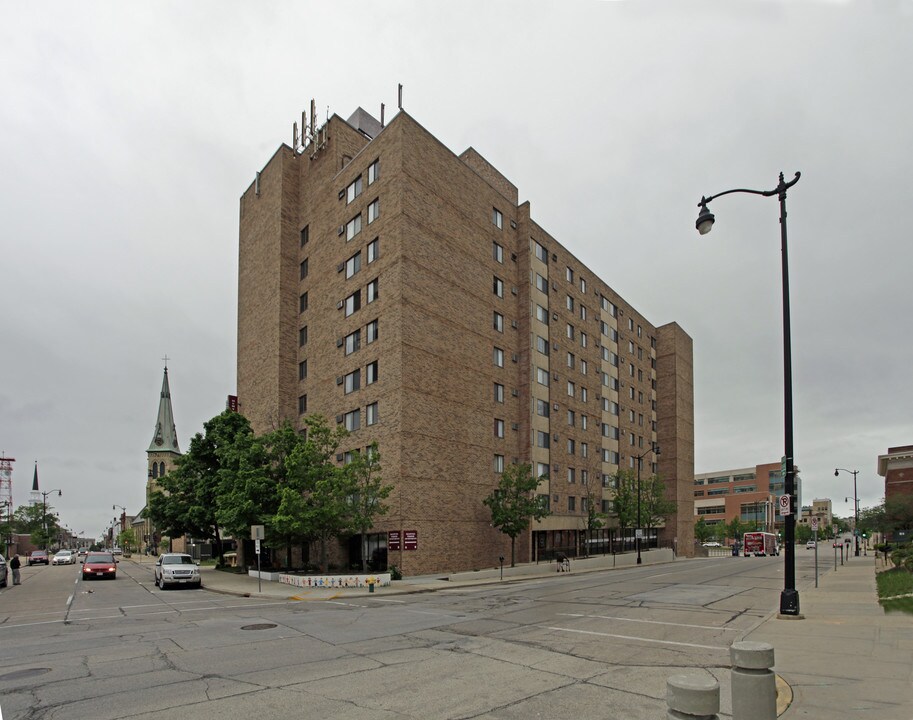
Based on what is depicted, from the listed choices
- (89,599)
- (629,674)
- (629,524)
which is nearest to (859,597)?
(629,674)

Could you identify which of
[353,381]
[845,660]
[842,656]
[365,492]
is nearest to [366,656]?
[845,660]

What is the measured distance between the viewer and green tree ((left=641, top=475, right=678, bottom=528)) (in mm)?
58000

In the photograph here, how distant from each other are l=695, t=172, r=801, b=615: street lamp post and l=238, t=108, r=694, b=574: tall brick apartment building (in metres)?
20.7

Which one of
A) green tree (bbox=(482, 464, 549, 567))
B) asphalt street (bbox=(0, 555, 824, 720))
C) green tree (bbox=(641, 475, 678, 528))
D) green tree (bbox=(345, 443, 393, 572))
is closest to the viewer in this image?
asphalt street (bbox=(0, 555, 824, 720))

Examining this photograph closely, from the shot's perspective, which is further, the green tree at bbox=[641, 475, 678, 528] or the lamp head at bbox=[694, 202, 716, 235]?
the green tree at bbox=[641, 475, 678, 528]

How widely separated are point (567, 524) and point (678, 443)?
29.5 m

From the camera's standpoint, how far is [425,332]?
117 ft

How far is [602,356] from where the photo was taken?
6022 cm

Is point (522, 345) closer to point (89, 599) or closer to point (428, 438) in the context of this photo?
point (428, 438)

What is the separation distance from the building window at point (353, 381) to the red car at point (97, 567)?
16745 millimetres

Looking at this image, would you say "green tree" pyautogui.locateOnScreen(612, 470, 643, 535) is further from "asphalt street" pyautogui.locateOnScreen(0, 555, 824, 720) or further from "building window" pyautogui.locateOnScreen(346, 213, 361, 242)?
"asphalt street" pyautogui.locateOnScreen(0, 555, 824, 720)

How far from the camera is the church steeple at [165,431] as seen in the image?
118 metres

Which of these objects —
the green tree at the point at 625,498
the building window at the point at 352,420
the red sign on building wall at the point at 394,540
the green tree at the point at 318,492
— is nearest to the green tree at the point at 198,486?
the building window at the point at 352,420

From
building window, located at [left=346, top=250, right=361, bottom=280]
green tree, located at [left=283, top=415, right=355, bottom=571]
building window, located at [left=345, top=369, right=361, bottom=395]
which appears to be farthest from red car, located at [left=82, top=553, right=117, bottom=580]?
building window, located at [left=346, top=250, right=361, bottom=280]
